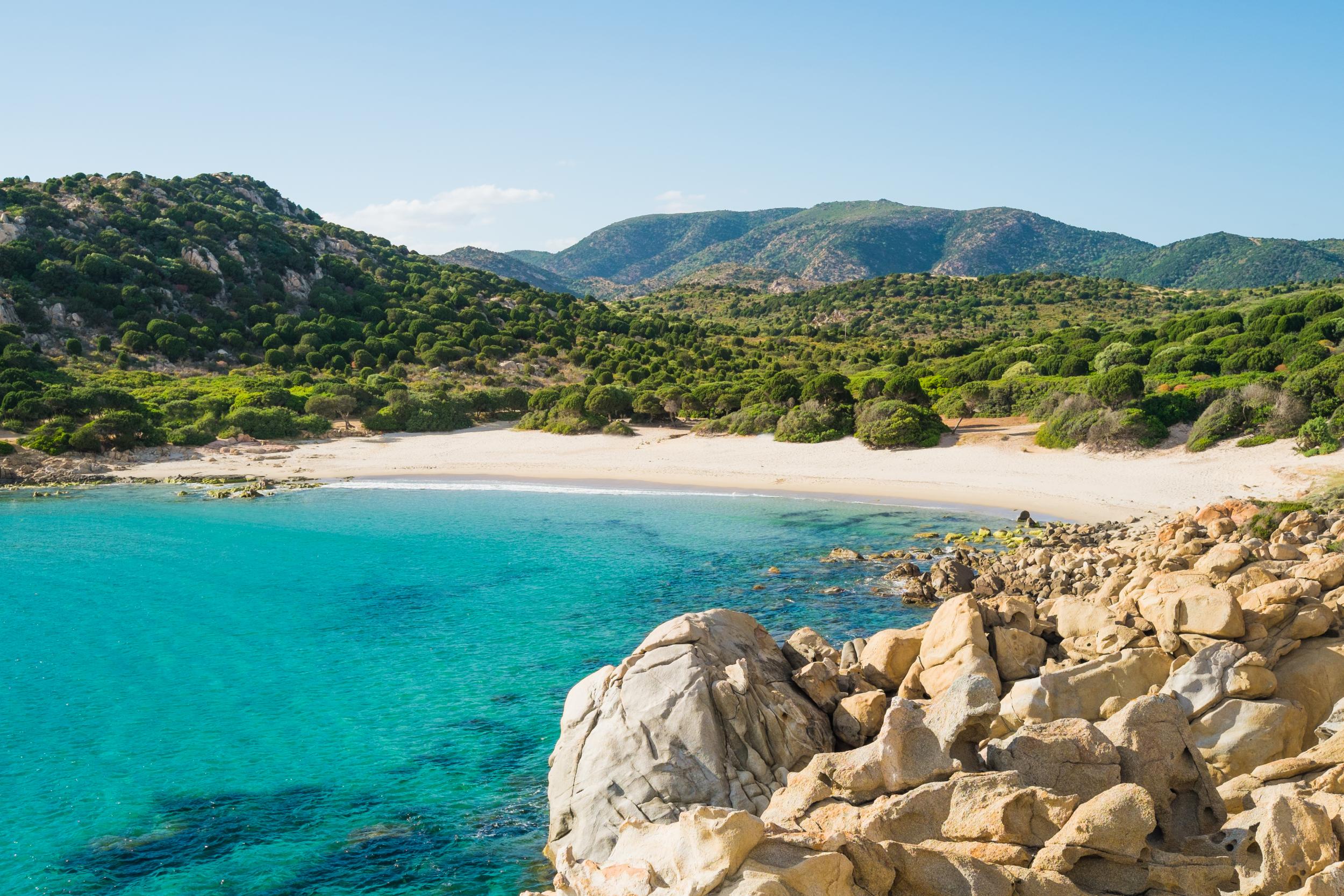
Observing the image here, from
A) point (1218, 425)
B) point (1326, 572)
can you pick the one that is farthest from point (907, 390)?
point (1326, 572)

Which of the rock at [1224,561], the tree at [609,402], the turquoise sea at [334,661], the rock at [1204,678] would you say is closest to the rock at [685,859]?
the turquoise sea at [334,661]

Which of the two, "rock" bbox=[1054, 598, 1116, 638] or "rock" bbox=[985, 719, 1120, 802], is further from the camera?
"rock" bbox=[1054, 598, 1116, 638]

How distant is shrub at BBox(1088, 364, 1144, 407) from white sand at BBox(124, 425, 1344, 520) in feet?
13.3

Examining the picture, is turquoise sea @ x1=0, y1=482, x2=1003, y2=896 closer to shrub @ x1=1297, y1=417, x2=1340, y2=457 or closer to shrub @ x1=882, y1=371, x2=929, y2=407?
shrub @ x1=1297, y1=417, x2=1340, y2=457

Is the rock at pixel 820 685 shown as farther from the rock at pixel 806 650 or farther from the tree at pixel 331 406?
the tree at pixel 331 406

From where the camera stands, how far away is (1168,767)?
8.36 metres

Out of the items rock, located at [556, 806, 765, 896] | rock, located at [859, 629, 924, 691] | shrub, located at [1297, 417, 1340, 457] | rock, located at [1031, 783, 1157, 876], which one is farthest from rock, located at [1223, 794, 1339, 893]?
shrub, located at [1297, 417, 1340, 457]

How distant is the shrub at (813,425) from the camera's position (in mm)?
45656

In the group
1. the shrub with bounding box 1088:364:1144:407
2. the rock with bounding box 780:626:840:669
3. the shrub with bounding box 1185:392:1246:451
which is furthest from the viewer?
the shrub with bounding box 1088:364:1144:407

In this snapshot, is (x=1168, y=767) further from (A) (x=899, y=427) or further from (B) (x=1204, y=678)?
(A) (x=899, y=427)

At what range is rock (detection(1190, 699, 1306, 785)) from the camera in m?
9.33

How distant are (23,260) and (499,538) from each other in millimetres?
70619

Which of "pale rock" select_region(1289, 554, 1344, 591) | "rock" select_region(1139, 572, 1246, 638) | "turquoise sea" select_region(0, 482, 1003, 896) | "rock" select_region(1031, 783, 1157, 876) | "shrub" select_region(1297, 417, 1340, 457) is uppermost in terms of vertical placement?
"shrub" select_region(1297, 417, 1340, 457)

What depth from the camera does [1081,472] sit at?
117ft
